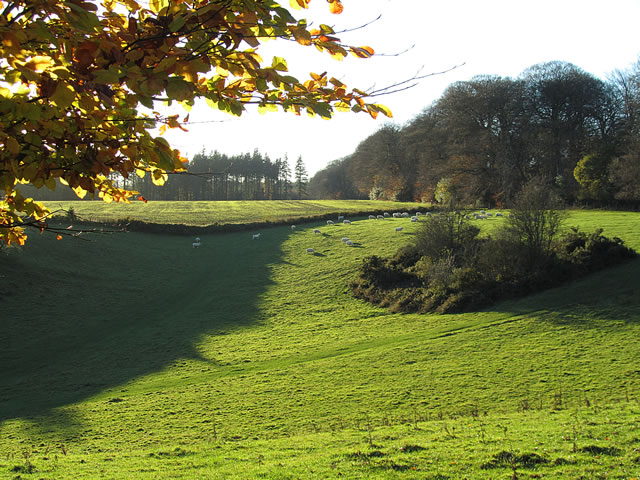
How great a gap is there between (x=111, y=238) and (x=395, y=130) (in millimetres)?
52839

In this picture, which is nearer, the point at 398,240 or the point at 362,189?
the point at 398,240

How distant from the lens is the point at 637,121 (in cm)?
4603

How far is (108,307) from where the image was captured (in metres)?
27.4

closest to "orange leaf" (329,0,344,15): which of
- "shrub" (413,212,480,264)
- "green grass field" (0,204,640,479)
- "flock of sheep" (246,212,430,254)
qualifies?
"green grass field" (0,204,640,479)

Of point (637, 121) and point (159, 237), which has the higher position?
point (637, 121)

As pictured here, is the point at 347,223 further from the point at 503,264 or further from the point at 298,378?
the point at 298,378

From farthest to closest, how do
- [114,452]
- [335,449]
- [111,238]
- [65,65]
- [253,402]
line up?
1. [111,238]
2. [253,402]
3. [114,452]
4. [335,449]
5. [65,65]

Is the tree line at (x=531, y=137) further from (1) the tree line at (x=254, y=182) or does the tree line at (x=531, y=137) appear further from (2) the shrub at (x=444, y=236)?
(1) the tree line at (x=254, y=182)

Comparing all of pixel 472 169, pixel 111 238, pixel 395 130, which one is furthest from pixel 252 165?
pixel 111 238

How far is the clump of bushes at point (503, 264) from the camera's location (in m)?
24.5

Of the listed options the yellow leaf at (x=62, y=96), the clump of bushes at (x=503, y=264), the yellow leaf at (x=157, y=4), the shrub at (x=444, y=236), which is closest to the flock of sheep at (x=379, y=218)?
the shrub at (x=444, y=236)

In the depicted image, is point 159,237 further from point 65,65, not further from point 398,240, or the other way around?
point 65,65

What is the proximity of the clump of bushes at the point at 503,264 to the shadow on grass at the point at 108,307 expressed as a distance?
9121mm

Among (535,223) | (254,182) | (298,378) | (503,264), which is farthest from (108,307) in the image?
(254,182)
